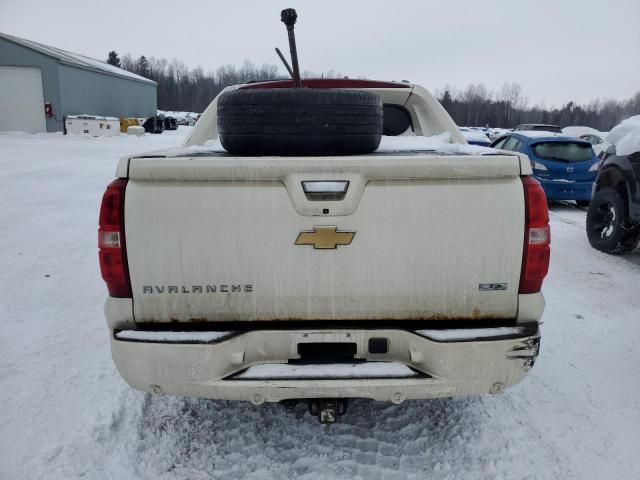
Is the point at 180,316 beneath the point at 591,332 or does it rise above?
above

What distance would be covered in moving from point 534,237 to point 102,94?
43.1m

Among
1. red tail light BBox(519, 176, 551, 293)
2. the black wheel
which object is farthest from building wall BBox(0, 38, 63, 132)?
red tail light BBox(519, 176, 551, 293)

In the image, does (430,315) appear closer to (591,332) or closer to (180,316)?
(180,316)

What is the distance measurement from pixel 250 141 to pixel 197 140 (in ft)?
5.15

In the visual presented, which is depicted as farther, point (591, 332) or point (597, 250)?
point (597, 250)

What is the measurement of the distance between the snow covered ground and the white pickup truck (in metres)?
0.53

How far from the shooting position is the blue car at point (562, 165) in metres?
9.41

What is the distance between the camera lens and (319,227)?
2.09 metres

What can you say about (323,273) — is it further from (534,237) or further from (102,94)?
(102,94)

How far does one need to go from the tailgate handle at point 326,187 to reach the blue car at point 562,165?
8.36m

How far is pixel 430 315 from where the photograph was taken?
220 cm

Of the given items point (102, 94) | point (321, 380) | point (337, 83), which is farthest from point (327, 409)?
point (102, 94)

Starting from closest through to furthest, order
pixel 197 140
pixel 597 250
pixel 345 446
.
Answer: pixel 345 446, pixel 197 140, pixel 597 250

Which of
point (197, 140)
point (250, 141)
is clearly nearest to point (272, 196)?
point (250, 141)
